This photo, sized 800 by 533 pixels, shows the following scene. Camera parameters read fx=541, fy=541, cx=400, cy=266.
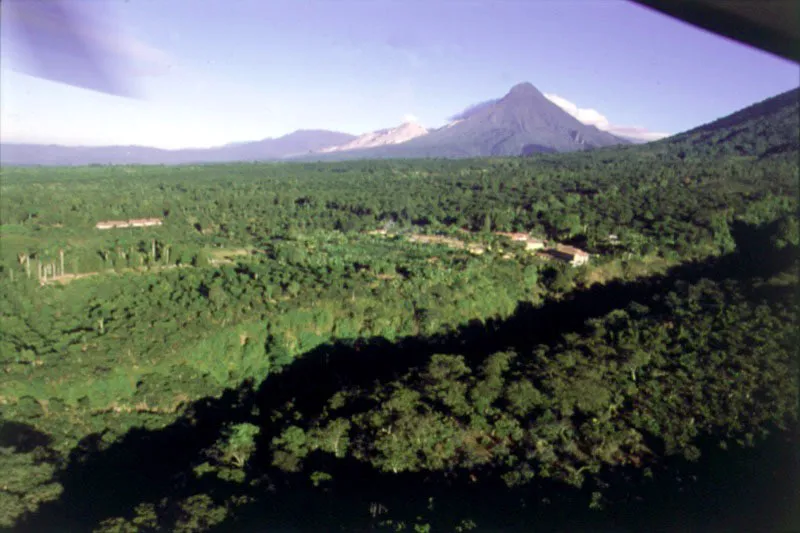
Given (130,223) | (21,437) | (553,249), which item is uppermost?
(130,223)

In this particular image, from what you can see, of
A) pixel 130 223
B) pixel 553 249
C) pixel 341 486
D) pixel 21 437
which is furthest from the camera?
pixel 130 223

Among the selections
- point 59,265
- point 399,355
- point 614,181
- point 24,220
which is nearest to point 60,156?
point 24,220

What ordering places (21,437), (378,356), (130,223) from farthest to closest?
(130,223)
(378,356)
(21,437)

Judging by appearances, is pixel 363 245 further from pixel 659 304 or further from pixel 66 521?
pixel 66 521

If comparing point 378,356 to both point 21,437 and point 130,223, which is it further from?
point 130,223

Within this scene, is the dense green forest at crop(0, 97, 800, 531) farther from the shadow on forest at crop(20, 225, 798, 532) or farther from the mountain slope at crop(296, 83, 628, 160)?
the mountain slope at crop(296, 83, 628, 160)

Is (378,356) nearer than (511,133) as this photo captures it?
Yes

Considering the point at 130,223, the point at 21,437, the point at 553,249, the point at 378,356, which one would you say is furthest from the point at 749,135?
the point at 21,437
